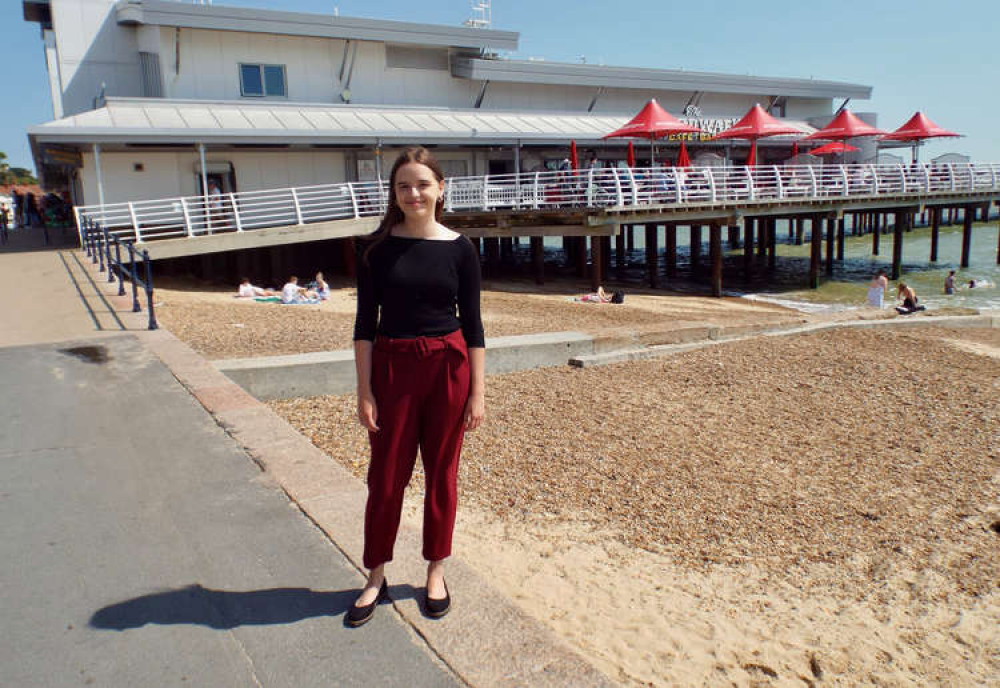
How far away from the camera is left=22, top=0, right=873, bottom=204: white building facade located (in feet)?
66.3

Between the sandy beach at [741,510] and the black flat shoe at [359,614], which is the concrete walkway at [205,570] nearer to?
the black flat shoe at [359,614]

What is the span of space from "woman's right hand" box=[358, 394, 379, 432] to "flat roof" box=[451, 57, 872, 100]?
85.1 feet

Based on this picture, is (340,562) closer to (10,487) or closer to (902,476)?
(10,487)

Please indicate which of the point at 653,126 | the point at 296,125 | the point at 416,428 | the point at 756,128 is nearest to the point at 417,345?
the point at 416,428

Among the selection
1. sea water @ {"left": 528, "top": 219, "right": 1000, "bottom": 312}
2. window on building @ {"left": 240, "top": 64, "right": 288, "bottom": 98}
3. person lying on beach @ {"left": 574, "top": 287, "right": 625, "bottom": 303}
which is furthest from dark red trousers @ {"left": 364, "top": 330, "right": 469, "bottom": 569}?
window on building @ {"left": 240, "top": 64, "right": 288, "bottom": 98}

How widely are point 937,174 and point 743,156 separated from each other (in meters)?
9.40

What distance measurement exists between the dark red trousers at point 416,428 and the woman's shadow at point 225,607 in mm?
232

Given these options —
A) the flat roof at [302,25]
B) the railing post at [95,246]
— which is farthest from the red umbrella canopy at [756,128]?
the railing post at [95,246]

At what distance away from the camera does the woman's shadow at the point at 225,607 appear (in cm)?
284

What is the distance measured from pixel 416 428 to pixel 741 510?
9.60 feet

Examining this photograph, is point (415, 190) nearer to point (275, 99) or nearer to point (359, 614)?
point (359, 614)

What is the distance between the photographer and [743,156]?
3562 cm

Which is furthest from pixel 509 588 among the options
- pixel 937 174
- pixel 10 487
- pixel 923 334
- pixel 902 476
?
pixel 937 174

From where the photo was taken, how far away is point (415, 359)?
288 cm
